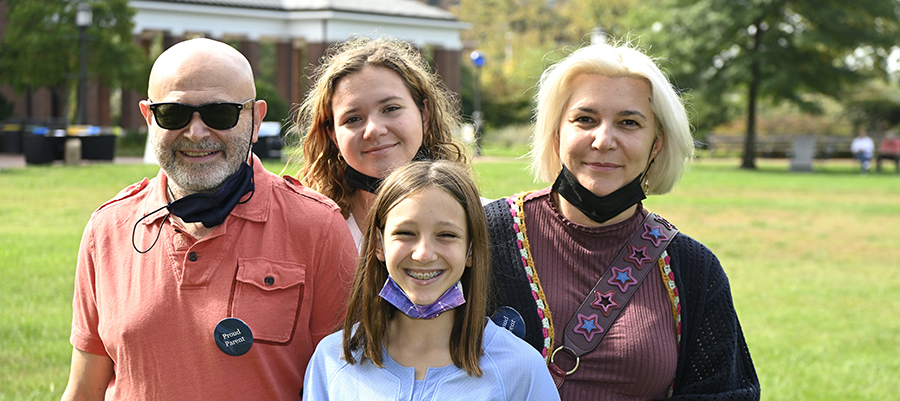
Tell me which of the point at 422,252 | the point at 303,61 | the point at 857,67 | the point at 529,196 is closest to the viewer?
the point at 422,252

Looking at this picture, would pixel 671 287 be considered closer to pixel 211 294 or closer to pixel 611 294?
pixel 611 294

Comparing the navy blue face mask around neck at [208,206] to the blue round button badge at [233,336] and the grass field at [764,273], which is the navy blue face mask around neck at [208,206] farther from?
the grass field at [764,273]

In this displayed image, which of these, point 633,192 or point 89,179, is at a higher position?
point 633,192

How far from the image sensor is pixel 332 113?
389cm

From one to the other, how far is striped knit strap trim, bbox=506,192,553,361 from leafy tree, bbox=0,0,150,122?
28.8 metres

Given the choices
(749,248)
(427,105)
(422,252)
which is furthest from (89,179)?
(422,252)

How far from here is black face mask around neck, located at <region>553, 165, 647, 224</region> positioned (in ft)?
10.6

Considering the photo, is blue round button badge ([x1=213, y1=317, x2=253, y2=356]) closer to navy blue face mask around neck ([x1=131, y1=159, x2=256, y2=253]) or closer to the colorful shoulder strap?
navy blue face mask around neck ([x1=131, y1=159, x2=256, y2=253])

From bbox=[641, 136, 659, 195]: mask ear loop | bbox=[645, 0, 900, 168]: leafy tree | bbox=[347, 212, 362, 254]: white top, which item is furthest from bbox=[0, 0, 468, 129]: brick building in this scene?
bbox=[641, 136, 659, 195]: mask ear loop

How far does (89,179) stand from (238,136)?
18.6m

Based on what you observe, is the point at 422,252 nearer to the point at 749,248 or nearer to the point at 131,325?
the point at 131,325

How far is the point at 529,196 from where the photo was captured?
3471mm

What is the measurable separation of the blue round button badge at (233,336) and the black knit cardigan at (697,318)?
2.87 feet

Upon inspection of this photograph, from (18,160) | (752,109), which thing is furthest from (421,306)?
(752,109)
